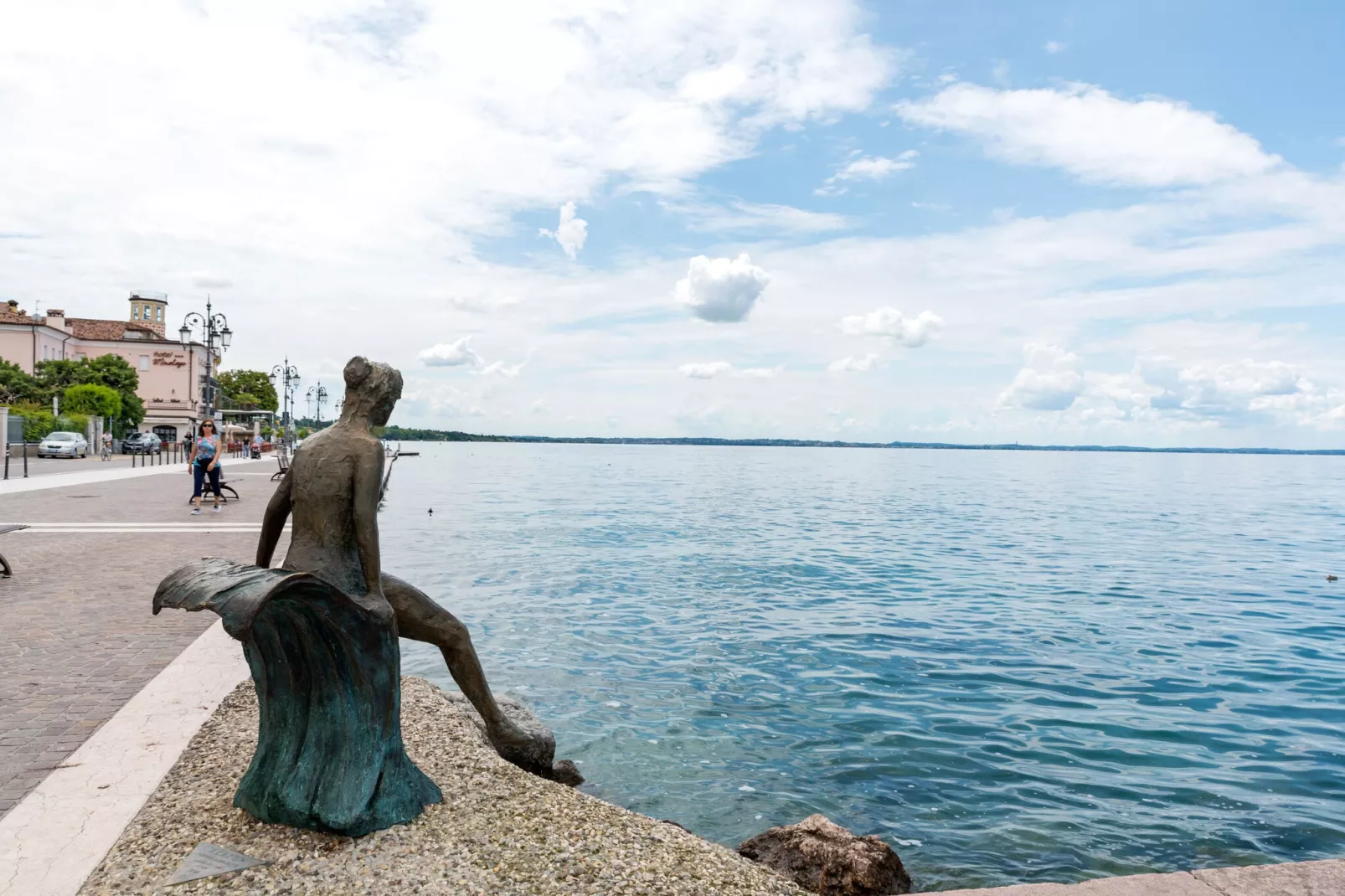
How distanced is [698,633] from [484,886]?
27.8 feet

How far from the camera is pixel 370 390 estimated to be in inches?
166

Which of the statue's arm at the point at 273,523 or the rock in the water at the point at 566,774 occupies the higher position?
the statue's arm at the point at 273,523

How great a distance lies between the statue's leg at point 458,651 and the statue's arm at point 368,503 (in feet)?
1.03

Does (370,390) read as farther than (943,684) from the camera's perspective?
No

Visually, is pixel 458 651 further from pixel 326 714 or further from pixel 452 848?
pixel 452 848

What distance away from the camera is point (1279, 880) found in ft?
13.1

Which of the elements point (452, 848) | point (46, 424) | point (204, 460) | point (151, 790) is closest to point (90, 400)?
point (46, 424)

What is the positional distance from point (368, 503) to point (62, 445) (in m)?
47.1

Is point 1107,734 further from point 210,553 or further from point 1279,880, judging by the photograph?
point 210,553

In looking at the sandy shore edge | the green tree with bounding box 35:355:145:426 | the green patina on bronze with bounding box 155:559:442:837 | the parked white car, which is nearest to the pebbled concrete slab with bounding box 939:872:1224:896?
the sandy shore edge

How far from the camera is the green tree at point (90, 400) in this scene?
5381cm

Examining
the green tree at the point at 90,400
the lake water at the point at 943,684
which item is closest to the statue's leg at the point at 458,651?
the lake water at the point at 943,684

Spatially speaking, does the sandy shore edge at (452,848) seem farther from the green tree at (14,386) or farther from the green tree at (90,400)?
the green tree at (14,386)

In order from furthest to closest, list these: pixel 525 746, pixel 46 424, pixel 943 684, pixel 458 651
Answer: pixel 46 424 < pixel 943 684 < pixel 525 746 < pixel 458 651
